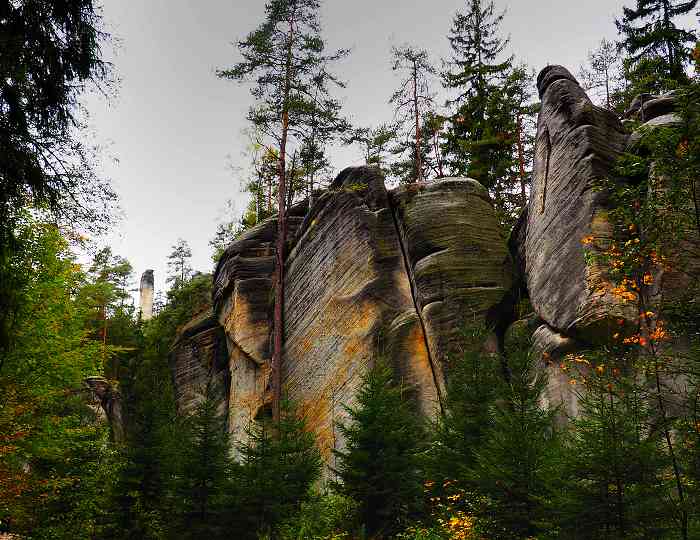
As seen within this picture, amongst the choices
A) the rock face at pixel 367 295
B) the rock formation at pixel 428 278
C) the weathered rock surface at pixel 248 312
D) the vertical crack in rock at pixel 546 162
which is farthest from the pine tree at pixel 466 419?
A: the weathered rock surface at pixel 248 312

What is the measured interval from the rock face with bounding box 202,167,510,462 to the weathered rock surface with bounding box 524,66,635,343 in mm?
1903

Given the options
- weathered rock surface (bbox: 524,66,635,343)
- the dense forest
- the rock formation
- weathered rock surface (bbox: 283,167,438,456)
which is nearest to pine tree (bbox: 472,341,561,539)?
the dense forest

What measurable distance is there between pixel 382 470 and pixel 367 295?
25.9 ft

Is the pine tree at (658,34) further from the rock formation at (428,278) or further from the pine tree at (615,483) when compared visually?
the pine tree at (615,483)

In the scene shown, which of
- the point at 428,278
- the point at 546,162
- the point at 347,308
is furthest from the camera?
the point at 347,308

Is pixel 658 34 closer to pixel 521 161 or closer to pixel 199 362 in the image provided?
pixel 521 161

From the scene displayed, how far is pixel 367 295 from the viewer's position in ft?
62.2

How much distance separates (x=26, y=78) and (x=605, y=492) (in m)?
8.94

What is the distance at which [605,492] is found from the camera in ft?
24.1

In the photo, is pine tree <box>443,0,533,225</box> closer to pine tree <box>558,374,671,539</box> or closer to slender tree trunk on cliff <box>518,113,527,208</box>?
slender tree trunk on cliff <box>518,113,527,208</box>

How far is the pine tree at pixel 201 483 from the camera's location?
11.8 m

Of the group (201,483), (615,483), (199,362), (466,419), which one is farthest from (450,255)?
(199,362)

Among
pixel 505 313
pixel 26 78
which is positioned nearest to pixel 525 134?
pixel 505 313

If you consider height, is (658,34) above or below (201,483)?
above
